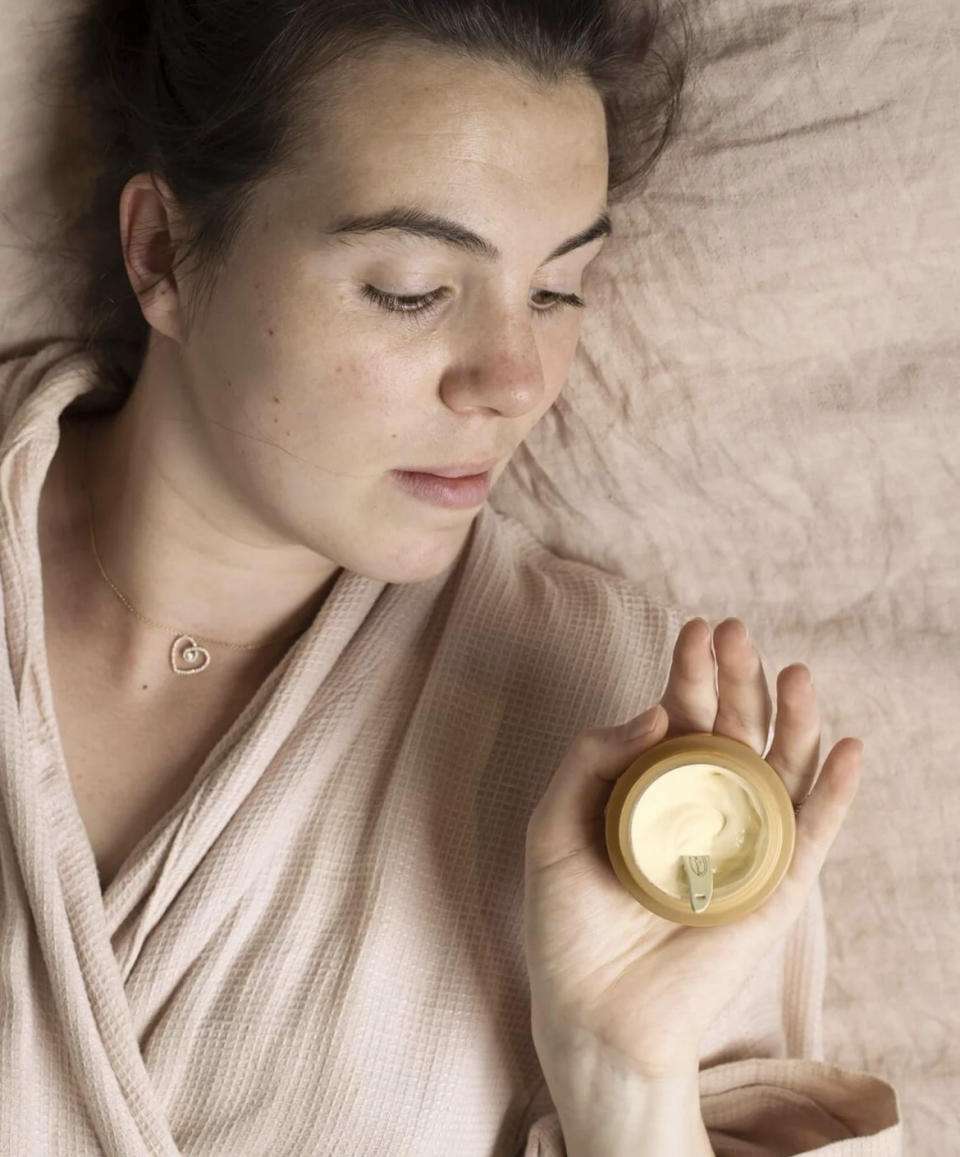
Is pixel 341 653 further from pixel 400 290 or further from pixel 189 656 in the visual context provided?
pixel 400 290

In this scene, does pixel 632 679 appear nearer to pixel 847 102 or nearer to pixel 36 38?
pixel 847 102

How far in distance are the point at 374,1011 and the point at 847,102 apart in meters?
0.93

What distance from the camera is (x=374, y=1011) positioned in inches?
50.3

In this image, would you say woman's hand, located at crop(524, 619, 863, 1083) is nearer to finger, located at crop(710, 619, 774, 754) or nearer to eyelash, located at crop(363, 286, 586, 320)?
finger, located at crop(710, 619, 774, 754)

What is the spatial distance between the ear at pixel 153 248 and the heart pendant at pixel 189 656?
0.34m

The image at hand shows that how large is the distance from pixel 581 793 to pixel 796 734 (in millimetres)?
179

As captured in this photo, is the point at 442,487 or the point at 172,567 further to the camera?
the point at 172,567

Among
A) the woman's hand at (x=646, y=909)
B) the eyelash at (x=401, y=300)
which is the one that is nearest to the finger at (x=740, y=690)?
the woman's hand at (x=646, y=909)

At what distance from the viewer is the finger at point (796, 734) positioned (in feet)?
3.67

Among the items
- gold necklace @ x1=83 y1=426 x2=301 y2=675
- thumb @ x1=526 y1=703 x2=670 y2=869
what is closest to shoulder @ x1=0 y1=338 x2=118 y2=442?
gold necklace @ x1=83 y1=426 x2=301 y2=675

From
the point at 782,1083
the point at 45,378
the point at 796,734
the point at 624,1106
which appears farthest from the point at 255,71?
the point at 782,1083

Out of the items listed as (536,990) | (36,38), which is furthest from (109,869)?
(36,38)

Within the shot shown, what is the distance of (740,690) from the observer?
1123 mm

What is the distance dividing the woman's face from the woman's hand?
26 cm
